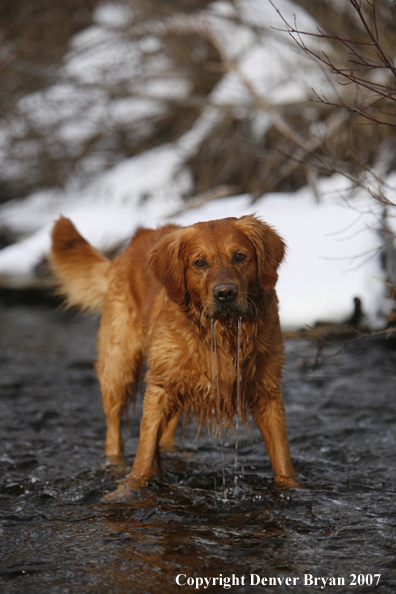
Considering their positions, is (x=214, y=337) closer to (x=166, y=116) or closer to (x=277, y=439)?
(x=277, y=439)

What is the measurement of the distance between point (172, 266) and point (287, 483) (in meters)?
1.40

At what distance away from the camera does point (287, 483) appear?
3.50m

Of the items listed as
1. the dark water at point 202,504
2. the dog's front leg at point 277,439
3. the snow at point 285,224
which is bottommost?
the dark water at point 202,504

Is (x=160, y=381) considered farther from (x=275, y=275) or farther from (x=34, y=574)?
(x=34, y=574)

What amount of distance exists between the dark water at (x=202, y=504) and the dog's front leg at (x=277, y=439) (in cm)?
11

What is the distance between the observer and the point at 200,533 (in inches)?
115

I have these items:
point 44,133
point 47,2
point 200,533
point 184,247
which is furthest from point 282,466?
point 47,2

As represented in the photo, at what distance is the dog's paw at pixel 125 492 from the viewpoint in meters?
3.41

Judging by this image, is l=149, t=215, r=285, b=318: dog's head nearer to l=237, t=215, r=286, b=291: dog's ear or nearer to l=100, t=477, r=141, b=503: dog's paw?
l=237, t=215, r=286, b=291: dog's ear

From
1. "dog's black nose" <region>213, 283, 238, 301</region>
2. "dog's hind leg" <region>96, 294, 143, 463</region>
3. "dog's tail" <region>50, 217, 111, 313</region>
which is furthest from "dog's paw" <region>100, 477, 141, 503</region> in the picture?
"dog's tail" <region>50, 217, 111, 313</region>

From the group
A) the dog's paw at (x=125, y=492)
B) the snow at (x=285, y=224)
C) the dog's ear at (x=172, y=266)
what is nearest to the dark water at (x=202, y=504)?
the dog's paw at (x=125, y=492)

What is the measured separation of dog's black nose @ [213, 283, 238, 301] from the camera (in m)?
3.06

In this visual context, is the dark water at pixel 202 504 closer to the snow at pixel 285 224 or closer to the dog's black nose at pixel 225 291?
the snow at pixel 285 224

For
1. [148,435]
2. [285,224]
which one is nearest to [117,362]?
[148,435]
